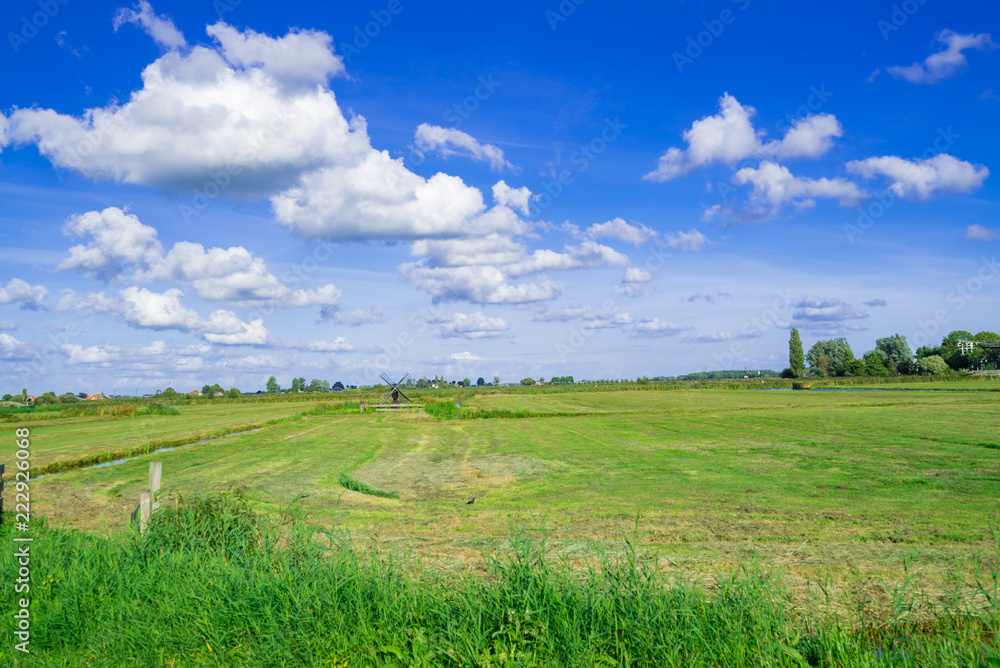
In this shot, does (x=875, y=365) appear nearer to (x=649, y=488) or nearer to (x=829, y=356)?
(x=829, y=356)

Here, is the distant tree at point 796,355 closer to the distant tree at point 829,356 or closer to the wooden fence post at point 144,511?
the distant tree at point 829,356

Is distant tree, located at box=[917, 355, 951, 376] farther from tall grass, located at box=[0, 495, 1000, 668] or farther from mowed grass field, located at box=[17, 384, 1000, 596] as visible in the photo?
tall grass, located at box=[0, 495, 1000, 668]

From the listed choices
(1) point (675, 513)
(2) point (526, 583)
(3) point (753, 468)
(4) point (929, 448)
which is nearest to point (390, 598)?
(2) point (526, 583)

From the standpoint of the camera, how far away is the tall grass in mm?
4805

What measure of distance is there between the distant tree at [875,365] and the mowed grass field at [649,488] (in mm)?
111193

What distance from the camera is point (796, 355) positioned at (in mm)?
148875

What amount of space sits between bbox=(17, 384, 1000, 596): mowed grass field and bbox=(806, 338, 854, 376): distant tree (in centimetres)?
12938

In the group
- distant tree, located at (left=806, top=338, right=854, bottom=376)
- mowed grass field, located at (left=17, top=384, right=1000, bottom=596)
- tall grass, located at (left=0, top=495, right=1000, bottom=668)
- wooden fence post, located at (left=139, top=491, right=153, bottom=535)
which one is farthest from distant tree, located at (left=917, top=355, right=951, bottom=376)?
wooden fence post, located at (left=139, top=491, right=153, bottom=535)

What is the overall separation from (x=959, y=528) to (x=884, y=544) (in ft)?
7.13

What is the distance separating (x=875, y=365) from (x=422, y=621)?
152650mm

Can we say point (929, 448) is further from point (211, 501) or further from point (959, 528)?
point (211, 501)

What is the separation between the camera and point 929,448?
21.4 meters

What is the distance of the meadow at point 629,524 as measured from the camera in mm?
5137

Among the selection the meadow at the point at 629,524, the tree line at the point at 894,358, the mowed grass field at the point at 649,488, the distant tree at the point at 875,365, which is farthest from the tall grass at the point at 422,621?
the distant tree at the point at 875,365
